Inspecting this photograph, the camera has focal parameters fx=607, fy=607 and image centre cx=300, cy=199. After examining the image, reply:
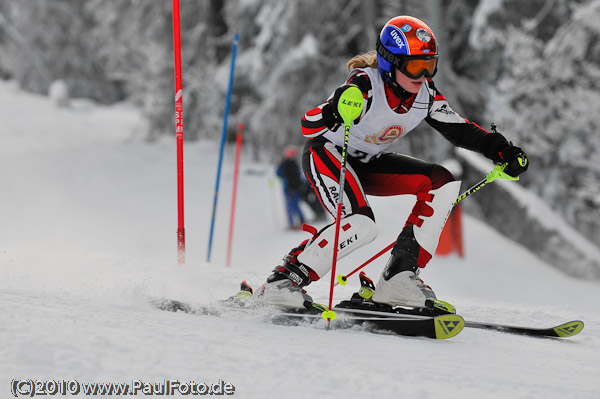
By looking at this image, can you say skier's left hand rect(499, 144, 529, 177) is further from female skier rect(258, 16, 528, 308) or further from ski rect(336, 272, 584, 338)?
ski rect(336, 272, 584, 338)

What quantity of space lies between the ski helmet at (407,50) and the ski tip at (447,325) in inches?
46.5

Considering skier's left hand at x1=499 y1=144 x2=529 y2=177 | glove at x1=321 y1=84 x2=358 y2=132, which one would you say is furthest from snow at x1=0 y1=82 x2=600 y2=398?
glove at x1=321 y1=84 x2=358 y2=132

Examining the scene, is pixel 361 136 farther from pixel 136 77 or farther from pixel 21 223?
pixel 136 77

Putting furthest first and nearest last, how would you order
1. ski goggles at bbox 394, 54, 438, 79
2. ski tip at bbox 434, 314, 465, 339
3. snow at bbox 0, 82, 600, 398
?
ski goggles at bbox 394, 54, 438, 79
ski tip at bbox 434, 314, 465, 339
snow at bbox 0, 82, 600, 398

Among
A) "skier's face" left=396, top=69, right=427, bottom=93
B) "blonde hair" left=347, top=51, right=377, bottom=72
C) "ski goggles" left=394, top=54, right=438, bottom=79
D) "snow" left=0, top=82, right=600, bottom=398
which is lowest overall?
"snow" left=0, top=82, right=600, bottom=398

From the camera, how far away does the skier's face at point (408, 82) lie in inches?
119

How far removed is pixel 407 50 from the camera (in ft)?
9.83

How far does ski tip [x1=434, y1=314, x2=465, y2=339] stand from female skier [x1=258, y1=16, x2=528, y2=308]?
18cm

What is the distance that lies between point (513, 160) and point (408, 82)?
27.8 inches

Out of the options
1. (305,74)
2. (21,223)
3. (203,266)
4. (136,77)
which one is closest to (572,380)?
(203,266)

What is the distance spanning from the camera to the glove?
9.37 feet

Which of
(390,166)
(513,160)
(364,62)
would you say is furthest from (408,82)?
(513,160)

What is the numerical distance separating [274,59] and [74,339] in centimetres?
1160

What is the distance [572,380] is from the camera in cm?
228
